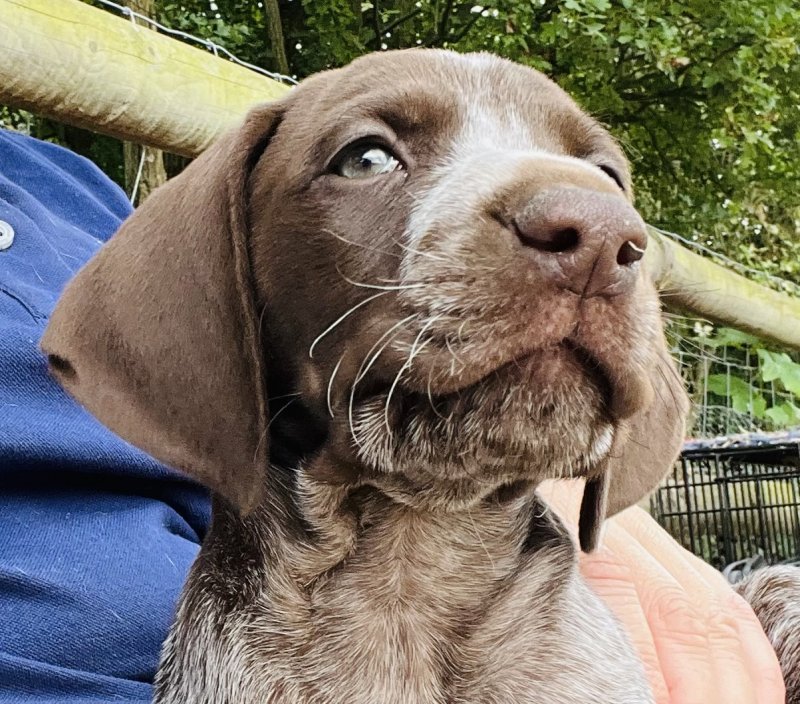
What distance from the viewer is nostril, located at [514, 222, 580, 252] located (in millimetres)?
1423

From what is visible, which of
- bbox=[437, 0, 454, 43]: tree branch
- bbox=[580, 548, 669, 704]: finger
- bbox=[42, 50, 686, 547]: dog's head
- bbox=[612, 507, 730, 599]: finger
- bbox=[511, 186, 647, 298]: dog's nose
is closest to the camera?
bbox=[511, 186, 647, 298]: dog's nose

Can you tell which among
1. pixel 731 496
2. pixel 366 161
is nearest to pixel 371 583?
pixel 366 161

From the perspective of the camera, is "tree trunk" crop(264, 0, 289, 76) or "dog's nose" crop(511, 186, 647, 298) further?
"tree trunk" crop(264, 0, 289, 76)

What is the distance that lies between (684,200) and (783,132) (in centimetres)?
125

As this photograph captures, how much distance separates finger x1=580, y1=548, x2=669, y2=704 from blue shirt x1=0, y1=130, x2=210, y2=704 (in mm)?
1058

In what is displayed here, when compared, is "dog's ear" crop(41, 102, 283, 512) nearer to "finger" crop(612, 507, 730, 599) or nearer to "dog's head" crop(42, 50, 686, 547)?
"dog's head" crop(42, 50, 686, 547)

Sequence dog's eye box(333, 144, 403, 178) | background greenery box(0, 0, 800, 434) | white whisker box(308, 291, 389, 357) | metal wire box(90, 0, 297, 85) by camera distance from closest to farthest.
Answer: white whisker box(308, 291, 389, 357) < dog's eye box(333, 144, 403, 178) < metal wire box(90, 0, 297, 85) < background greenery box(0, 0, 800, 434)

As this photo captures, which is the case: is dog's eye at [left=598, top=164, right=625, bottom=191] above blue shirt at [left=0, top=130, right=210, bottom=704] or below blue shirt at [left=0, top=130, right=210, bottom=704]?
above

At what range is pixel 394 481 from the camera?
1852 millimetres

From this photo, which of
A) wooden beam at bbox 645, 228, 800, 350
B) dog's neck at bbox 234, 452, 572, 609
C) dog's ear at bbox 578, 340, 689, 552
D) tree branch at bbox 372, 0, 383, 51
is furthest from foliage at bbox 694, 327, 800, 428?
dog's neck at bbox 234, 452, 572, 609

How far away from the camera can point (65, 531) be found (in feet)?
7.12

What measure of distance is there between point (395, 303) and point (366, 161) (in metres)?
0.33

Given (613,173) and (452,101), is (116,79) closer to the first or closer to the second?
(452,101)

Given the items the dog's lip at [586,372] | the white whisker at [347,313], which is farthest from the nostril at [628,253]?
the white whisker at [347,313]
